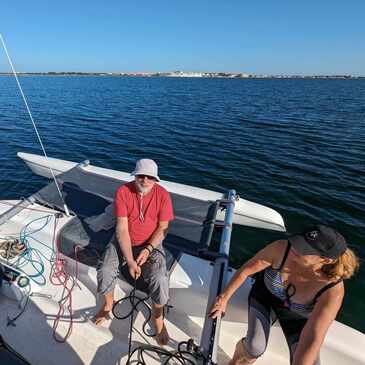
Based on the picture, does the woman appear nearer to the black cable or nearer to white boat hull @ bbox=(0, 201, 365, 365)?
white boat hull @ bbox=(0, 201, 365, 365)

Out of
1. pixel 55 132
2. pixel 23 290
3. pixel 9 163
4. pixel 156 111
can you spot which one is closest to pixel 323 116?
pixel 156 111

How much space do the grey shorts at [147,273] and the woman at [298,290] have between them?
23.3 inches

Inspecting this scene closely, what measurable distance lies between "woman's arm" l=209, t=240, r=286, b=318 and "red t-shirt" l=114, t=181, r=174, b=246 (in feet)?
3.52

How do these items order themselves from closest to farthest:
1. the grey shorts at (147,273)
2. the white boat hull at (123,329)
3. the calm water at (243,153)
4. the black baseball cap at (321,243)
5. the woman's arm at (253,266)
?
the black baseball cap at (321,243), the woman's arm at (253,266), the white boat hull at (123,329), the grey shorts at (147,273), the calm water at (243,153)

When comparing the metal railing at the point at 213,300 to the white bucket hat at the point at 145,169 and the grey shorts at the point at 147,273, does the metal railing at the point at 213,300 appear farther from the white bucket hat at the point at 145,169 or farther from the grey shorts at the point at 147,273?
the white bucket hat at the point at 145,169

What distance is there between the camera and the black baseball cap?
1983 millimetres

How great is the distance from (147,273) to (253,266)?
1.14 m

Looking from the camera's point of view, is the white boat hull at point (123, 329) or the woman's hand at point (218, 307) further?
the white boat hull at point (123, 329)

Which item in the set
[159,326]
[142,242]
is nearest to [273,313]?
[159,326]

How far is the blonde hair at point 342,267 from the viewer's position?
2.08m

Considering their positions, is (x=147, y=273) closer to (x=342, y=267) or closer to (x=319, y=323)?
(x=319, y=323)

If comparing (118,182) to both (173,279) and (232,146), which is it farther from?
(232,146)

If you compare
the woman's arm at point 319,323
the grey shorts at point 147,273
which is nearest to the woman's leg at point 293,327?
the woman's arm at point 319,323

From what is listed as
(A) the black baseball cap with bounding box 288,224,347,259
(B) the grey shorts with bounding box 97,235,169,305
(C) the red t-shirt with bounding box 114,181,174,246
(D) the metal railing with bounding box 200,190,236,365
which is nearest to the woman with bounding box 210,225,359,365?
(A) the black baseball cap with bounding box 288,224,347,259
